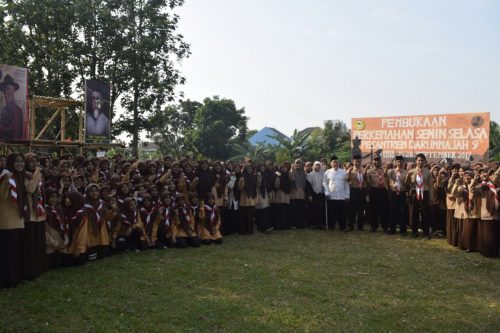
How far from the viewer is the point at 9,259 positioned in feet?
20.1

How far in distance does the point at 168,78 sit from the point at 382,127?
11.4 meters

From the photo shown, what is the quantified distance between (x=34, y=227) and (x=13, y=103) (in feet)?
27.6

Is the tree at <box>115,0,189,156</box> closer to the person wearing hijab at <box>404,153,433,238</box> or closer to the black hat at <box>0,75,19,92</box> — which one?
the black hat at <box>0,75,19,92</box>

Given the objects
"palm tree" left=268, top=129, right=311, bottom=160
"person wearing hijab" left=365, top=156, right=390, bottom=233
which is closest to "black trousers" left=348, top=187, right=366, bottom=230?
"person wearing hijab" left=365, top=156, right=390, bottom=233

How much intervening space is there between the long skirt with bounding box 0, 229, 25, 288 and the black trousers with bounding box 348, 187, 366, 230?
844 centimetres

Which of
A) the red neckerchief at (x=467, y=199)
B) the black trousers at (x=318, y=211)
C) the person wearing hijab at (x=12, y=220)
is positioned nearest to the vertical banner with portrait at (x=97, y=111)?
the black trousers at (x=318, y=211)

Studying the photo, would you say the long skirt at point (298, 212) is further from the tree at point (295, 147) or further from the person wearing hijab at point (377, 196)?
the tree at point (295, 147)

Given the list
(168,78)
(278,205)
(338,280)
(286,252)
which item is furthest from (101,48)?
(338,280)

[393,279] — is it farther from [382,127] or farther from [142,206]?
[382,127]

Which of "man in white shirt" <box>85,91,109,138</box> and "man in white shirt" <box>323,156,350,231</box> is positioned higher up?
"man in white shirt" <box>85,91,109,138</box>

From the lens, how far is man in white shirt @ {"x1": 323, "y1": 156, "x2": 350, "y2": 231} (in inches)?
472

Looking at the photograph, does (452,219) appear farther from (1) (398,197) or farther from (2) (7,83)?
(2) (7,83)

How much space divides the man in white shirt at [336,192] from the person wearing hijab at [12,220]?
7.82m

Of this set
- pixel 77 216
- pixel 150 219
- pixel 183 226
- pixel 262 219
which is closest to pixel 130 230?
pixel 150 219
